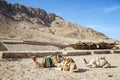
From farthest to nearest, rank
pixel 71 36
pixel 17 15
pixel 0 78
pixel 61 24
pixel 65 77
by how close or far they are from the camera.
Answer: pixel 61 24 → pixel 17 15 → pixel 71 36 → pixel 65 77 → pixel 0 78

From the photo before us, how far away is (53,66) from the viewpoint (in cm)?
1083

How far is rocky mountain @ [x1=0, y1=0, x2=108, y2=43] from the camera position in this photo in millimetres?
62984

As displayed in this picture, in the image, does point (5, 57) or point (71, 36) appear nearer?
point (5, 57)

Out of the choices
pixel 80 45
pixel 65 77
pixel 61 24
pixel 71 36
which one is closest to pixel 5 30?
pixel 71 36

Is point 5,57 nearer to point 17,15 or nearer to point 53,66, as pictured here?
point 53,66

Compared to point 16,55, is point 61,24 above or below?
above

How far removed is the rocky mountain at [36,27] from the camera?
62984 mm

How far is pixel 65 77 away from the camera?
8.02 m

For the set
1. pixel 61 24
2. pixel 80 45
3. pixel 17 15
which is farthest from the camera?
pixel 61 24

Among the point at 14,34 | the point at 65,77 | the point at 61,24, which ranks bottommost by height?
the point at 65,77

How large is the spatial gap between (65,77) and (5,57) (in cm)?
698

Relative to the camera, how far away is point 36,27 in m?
84.2

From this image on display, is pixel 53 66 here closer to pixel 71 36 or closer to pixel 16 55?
pixel 16 55

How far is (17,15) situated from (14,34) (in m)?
33.6
